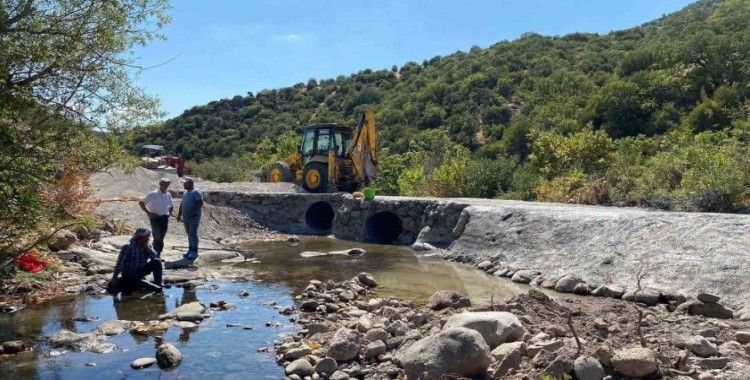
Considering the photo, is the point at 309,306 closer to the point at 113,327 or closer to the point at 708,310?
the point at 113,327

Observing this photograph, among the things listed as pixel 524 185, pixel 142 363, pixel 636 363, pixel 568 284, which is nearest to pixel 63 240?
pixel 142 363

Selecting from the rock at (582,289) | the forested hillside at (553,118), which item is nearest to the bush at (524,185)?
the forested hillside at (553,118)

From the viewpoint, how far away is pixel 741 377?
535 cm

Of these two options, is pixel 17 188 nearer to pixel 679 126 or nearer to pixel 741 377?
pixel 741 377

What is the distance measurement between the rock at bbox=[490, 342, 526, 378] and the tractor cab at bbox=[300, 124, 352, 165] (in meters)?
16.7

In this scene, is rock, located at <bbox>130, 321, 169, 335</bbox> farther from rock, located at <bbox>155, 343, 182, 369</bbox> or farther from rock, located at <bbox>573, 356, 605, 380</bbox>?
rock, located at <bbox>573, 356, 605, 380</bbox>

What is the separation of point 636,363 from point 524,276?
20.0 ft

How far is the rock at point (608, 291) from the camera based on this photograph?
9.33 m

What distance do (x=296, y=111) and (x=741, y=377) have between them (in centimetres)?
5684

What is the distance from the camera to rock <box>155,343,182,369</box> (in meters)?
6.21

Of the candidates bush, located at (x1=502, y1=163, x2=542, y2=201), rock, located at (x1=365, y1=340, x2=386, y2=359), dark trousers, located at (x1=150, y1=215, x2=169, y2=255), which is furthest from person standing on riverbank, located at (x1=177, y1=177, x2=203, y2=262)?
bush, located at (x1=502, y1=163, x2=542, y2=201)

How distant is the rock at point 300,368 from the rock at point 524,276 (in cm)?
608

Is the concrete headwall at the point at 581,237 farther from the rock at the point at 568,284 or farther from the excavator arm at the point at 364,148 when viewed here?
the excavator arm at the point at 364,148

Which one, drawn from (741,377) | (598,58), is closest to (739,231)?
(741,377)
